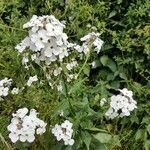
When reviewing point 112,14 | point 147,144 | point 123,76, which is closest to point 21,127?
point 147,144

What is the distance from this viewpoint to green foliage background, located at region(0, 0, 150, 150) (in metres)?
3.38

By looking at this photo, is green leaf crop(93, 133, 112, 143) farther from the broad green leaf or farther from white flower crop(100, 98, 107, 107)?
the broad green leaf

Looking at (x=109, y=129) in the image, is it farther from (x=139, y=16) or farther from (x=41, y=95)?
(x=139, y=16)

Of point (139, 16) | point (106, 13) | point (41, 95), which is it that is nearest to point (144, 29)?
point (139, 16)

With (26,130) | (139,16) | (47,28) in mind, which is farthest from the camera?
(139,16)

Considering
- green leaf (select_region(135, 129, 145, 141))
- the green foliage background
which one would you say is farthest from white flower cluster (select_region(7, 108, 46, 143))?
green leaf (select_region(135, 129, 145, 141))

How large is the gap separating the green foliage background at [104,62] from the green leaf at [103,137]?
11 cm

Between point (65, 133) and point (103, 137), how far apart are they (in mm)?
336

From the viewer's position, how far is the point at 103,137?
3.14 meters

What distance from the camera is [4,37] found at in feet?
13.1

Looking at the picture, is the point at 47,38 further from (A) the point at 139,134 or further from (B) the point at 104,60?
(B) the point at 104,60

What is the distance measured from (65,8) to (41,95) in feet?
3.27

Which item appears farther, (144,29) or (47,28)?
(144,29)

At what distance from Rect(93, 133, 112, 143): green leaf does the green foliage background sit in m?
0.11
